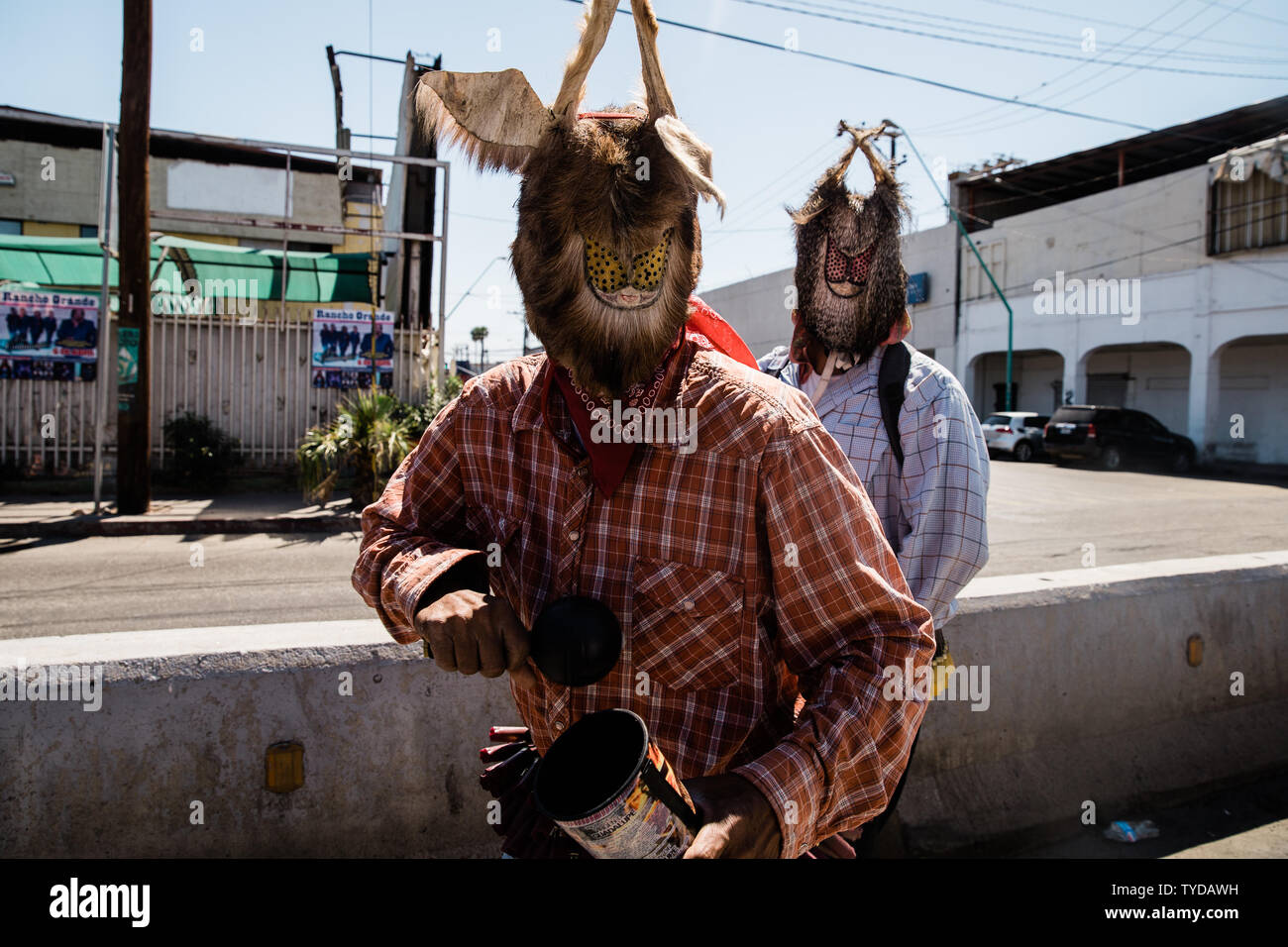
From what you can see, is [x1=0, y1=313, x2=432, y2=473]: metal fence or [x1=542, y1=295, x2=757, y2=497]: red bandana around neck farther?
[x1=0, y1=313, x2=432, y2=473]: metal fence

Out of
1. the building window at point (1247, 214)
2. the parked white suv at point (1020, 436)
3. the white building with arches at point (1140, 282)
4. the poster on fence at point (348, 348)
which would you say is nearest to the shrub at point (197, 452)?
the poster on fence at point (348, 348)

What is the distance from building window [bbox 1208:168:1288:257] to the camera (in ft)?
77.0

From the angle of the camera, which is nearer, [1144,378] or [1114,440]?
[1114,440]

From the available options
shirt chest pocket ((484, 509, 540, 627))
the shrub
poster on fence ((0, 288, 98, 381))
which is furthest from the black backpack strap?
poster on fence ((0, 288, 98, 381))

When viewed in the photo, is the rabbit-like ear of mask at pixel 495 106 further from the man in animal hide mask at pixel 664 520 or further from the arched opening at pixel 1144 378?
the arched opening at pixel 1144 378

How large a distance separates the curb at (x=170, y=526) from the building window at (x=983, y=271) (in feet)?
88.4

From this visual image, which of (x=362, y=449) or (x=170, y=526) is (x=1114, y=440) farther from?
(x=170, y=526)

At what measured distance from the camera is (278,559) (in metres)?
9.25

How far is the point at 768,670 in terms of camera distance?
1.51m

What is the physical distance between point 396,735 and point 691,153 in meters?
2.05

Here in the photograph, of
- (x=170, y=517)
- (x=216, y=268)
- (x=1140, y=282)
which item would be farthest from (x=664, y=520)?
(x=1140, y=282)

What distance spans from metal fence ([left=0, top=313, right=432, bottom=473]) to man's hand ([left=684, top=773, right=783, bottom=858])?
14.4 meters

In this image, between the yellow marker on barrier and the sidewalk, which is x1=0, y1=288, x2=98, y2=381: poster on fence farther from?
the yellow marker on barrier
